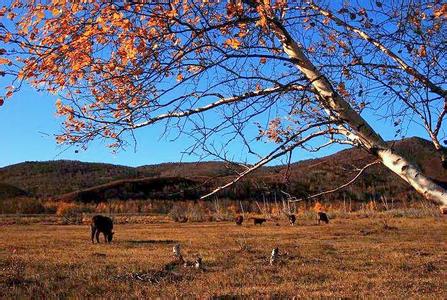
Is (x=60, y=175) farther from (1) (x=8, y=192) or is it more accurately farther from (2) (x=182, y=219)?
(2) (x=182, y=219)

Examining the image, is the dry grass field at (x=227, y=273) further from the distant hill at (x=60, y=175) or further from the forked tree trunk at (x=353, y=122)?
the distant hill at (x=60, y=175)

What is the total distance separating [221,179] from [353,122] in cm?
246

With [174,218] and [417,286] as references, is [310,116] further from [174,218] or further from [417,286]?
[174,218]

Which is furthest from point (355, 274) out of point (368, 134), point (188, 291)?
point (368, 134)

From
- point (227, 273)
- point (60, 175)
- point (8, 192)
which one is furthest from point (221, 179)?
point (60, 175)

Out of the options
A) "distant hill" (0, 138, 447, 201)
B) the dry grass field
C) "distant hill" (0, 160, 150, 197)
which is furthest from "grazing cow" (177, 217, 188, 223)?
"distant hill" (0, 160, 150, 197)

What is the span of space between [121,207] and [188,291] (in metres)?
49.0

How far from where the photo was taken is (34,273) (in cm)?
1192

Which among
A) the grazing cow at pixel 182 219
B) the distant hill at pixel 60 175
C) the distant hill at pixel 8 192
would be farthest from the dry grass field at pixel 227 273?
the distant hill at pixel 60 175

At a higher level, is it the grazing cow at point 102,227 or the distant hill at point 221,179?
the distant hill at point 221,179

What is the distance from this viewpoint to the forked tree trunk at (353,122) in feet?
15.7

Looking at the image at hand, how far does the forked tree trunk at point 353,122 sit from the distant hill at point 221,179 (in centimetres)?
36

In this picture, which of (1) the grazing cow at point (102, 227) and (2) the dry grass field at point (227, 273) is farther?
(1) the grazing cow at point (102, 227)

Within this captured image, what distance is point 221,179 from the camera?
7.18 metres
